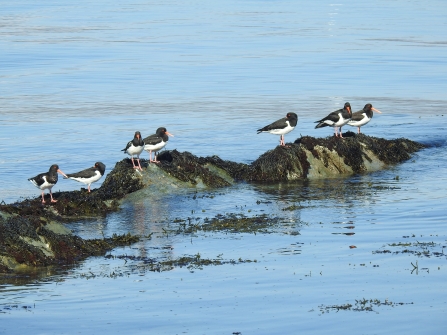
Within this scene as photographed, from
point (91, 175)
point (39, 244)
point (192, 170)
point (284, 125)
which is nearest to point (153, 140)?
point (192, 170)

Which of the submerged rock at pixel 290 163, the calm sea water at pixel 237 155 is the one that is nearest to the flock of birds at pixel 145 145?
the submerged rock at pixel 290 163

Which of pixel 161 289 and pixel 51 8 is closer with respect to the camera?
pixel 161 289

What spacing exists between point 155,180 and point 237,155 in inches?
227

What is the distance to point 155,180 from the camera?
18.0 m

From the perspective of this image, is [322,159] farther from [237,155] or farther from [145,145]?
[145,145]

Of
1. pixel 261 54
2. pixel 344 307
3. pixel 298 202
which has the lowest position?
pixel 344 307

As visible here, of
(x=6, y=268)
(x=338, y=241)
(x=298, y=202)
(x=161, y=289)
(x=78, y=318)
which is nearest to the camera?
(x=78, y=318)

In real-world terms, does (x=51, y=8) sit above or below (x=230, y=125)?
above

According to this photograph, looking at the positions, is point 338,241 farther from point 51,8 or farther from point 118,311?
point 51,8

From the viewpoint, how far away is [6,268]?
471 inches

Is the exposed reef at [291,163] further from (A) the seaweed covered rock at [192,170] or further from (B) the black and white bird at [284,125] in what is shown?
(B) the black and white bird at [284,125]

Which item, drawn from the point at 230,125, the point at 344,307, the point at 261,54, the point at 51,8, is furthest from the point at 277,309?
the point at 51,8

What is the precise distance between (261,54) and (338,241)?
3297cm

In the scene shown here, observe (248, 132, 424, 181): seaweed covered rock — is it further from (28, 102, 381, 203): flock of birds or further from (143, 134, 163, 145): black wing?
(143, 134, 163, 145): black wing
